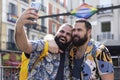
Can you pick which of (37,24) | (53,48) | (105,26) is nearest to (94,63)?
(53,48)

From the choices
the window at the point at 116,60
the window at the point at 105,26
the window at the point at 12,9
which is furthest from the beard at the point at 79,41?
the window at the point at 105,26

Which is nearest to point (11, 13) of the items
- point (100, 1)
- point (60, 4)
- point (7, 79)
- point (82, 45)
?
point (100, 1)

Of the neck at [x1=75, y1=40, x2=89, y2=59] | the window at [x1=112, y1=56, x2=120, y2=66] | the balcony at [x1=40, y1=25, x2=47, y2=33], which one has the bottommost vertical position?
the window at [x1=112, y1=56, x2=120, y2=66]

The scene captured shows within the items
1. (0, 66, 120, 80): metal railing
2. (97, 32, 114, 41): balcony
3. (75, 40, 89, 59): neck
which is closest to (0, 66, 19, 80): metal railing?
(0, 66, 120, 80): metal railing

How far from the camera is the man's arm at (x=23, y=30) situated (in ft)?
10.1

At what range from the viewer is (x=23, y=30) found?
3.21m

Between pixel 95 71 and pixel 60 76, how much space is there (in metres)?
0.35

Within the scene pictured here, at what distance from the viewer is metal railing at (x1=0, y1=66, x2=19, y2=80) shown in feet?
25.6

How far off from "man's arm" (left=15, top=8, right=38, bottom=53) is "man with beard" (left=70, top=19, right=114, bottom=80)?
0.44 meters

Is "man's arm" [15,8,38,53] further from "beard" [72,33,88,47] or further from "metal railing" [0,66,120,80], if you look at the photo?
"metal railing" [0,66,120,80]

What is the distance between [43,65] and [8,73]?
4.69 metres

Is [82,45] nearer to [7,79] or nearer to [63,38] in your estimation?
[63,38]

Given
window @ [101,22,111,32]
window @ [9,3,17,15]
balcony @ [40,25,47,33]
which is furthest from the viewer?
balcony @ [40,25,47,33]

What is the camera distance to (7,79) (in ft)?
26.6
